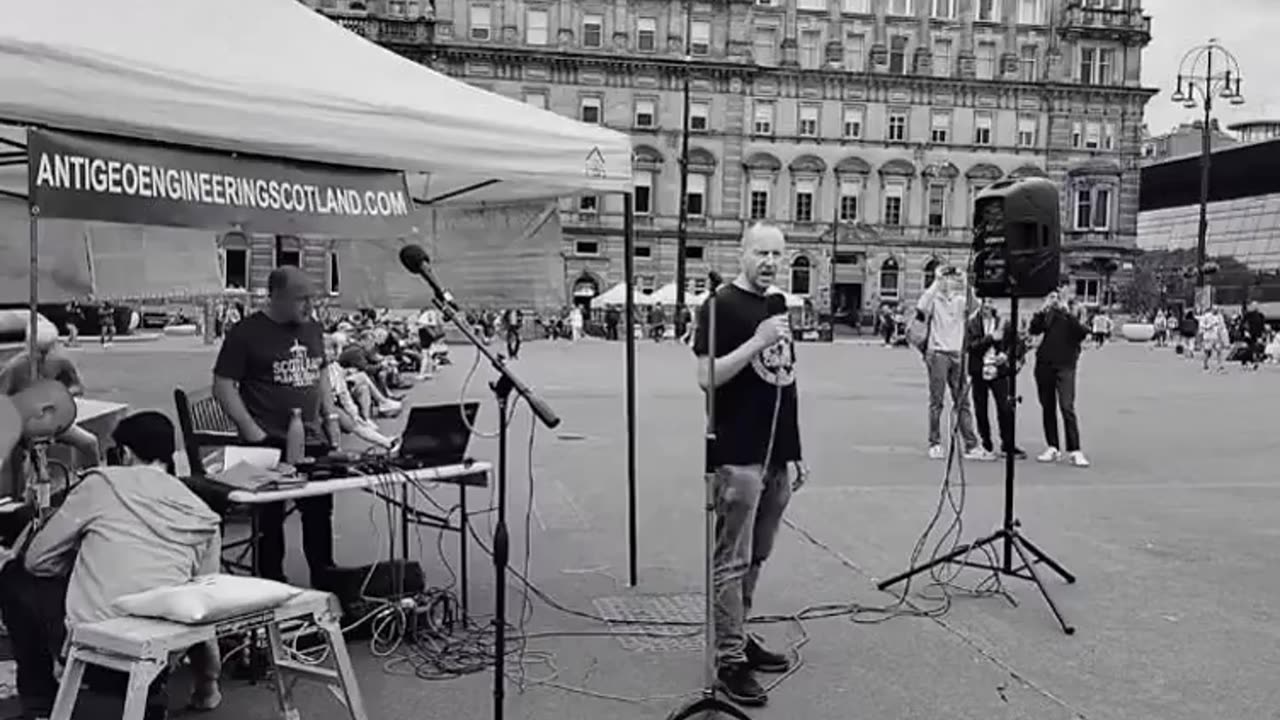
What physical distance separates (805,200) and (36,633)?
2898 inches

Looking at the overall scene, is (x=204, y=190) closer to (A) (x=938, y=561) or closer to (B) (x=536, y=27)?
(A) (x=938, y=561)

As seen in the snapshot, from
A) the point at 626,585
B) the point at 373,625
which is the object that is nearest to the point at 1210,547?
the point at 626,585

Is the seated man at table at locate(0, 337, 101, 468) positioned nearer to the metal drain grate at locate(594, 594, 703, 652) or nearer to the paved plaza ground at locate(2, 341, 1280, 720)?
the paved plaza ground at locate(2, 341, 1280, 720)

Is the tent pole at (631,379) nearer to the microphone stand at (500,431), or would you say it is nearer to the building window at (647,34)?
the microphone stand at (500,431)

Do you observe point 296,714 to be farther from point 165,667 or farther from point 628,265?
point 628,265

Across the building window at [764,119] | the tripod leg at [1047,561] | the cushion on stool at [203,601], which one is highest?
the building window at [764,119]

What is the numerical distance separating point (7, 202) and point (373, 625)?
426 cm

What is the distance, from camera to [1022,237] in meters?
7.31

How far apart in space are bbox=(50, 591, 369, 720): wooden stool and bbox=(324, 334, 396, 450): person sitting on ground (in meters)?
2.11

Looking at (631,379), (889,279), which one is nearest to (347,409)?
(631,379)

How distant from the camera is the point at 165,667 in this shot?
152 inches

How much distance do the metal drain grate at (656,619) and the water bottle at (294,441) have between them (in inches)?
76.6

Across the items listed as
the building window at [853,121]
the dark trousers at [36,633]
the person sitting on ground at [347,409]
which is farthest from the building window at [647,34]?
the dark trousers at [36,633]

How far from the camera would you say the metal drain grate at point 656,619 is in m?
6.20
